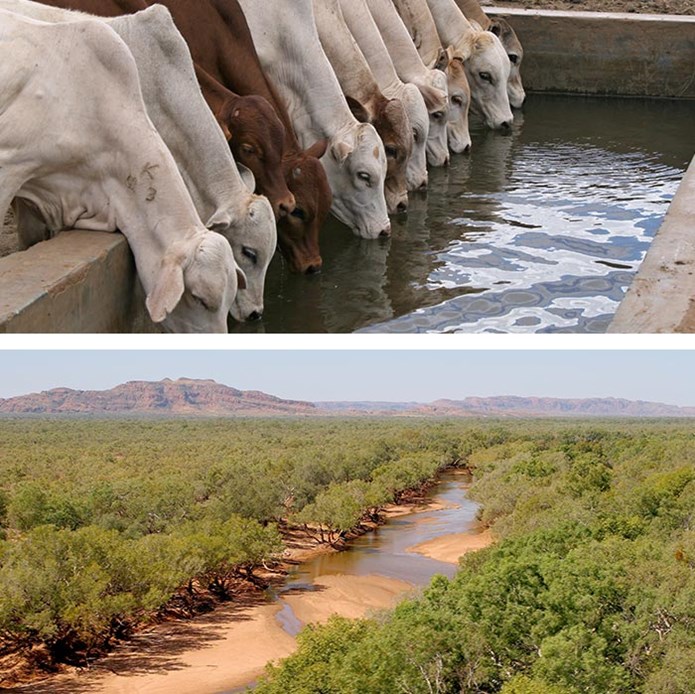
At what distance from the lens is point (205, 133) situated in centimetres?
570

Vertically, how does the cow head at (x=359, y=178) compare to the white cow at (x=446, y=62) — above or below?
below

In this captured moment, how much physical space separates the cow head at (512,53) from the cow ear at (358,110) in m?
4.59

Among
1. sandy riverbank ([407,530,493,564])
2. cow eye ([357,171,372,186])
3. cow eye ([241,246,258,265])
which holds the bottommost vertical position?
sandy riverbank ([407,530,493,564])

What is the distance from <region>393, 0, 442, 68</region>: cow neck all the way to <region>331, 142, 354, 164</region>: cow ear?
3.23 metres

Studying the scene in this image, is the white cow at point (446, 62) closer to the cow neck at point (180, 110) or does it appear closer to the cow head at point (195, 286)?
the cow neck at point (180, 110)

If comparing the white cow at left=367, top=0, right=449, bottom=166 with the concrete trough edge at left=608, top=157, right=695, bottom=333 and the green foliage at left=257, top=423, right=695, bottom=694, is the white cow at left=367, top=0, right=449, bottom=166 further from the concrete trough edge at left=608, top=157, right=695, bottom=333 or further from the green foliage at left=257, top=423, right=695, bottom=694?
the green foliage at left=257, top=423, right=695, bottom=694

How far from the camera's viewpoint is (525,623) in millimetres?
11969

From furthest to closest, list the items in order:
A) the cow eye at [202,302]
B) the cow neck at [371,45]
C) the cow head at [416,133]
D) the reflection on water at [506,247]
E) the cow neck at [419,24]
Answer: the cow neck at [419,24], the cow neck at [371,45], the cow head at [416,133], the reflection on water at [506,247], the cow eye at [202,302]

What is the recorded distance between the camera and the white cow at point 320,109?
7.54m

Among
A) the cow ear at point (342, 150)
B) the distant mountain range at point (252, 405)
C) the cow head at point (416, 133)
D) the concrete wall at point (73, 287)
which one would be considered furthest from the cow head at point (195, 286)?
the distant mountain range at point (252, 405)

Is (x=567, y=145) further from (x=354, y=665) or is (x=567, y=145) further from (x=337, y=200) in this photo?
(x=354, y=665)

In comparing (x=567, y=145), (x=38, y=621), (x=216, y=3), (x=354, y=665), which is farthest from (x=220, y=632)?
(x=216, y=3)

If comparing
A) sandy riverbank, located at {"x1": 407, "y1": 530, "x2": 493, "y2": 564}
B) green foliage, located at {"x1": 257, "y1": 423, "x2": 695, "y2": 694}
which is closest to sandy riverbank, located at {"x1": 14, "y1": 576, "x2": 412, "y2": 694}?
sandy riverbank, located at {"x1": 407, "y1": 530, "x2": 493, "y2": 564}

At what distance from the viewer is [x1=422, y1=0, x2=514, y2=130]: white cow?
10.9 metres
